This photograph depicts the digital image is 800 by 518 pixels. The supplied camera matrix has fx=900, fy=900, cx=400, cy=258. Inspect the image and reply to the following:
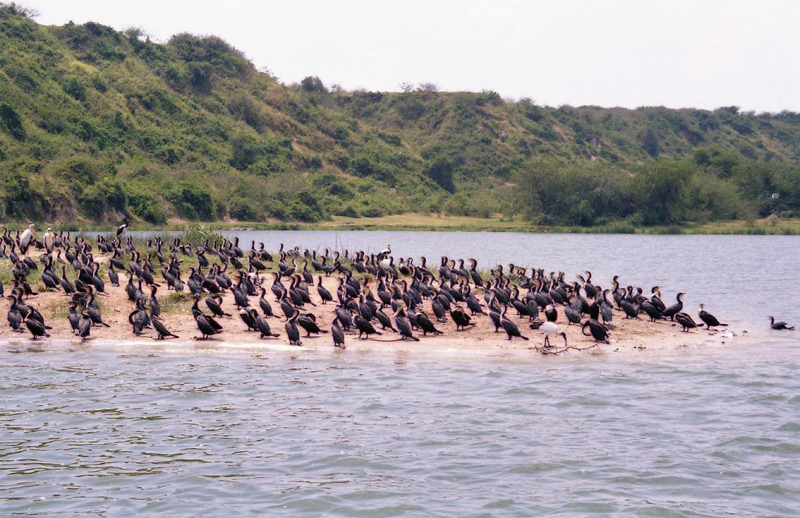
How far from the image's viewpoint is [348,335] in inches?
744

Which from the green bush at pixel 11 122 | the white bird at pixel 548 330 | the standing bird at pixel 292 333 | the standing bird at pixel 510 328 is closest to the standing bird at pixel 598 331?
the white bird at pixel 548 330

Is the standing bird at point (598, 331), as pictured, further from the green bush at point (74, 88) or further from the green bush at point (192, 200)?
the green bush at point (74, 88)

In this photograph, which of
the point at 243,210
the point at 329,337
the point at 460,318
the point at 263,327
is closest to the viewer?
the point at 263,327

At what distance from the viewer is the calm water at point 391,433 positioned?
33.8 ft

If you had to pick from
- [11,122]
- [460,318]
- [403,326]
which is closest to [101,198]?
[11,122]

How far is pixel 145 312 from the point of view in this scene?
18531 mm

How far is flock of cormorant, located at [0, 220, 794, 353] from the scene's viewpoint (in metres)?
18.3

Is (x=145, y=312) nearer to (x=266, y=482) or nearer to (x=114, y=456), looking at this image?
(x=114, y=456)

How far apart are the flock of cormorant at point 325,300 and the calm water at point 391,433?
1.12 meters

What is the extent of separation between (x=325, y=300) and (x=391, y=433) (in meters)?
8.84

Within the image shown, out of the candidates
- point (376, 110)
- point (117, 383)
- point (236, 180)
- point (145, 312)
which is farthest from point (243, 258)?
point (376, 110)

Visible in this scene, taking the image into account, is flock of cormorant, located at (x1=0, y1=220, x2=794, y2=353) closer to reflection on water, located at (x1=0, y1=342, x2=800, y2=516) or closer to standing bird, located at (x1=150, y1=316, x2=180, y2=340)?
standing bird, located at (x1=150, y1=316, x2=180, y2=340)

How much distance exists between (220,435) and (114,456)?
1.53 meters

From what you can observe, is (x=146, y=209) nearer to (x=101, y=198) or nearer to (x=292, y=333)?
(x=101, y=198)
